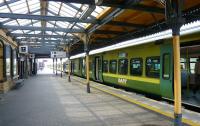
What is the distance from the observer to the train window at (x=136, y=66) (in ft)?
45.6

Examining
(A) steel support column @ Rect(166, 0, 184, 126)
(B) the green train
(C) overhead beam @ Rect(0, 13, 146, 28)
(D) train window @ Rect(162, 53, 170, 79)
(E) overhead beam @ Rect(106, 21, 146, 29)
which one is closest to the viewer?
(A) steel support column @ Rect(166, 0, 184, 126)

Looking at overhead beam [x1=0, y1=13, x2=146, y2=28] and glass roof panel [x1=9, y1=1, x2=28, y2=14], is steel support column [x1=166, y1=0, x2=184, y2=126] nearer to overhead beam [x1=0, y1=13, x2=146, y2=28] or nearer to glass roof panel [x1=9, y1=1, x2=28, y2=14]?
overhead beam [x1=0, y1=13, x2=146, y2=28]

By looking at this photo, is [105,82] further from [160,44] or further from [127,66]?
[160,44]

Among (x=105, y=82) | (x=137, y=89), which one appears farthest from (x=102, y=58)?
(x=137, y=89)

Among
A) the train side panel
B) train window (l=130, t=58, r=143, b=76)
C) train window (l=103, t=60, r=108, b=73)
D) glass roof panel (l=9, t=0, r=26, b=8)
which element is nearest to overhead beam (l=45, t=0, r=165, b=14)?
the train side panel

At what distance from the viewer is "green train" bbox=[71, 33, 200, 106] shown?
10.8m

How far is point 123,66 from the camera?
16453mm

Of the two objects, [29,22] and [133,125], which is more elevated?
[29,22]

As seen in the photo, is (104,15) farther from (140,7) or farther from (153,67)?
(153,67)

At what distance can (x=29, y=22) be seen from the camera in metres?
22.7

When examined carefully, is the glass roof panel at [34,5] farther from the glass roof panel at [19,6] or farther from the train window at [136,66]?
the train window at [136,66]

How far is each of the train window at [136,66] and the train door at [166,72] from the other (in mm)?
2356

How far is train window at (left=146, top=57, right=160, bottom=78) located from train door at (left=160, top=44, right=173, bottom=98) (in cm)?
52

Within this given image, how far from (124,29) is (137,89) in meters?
3.58
